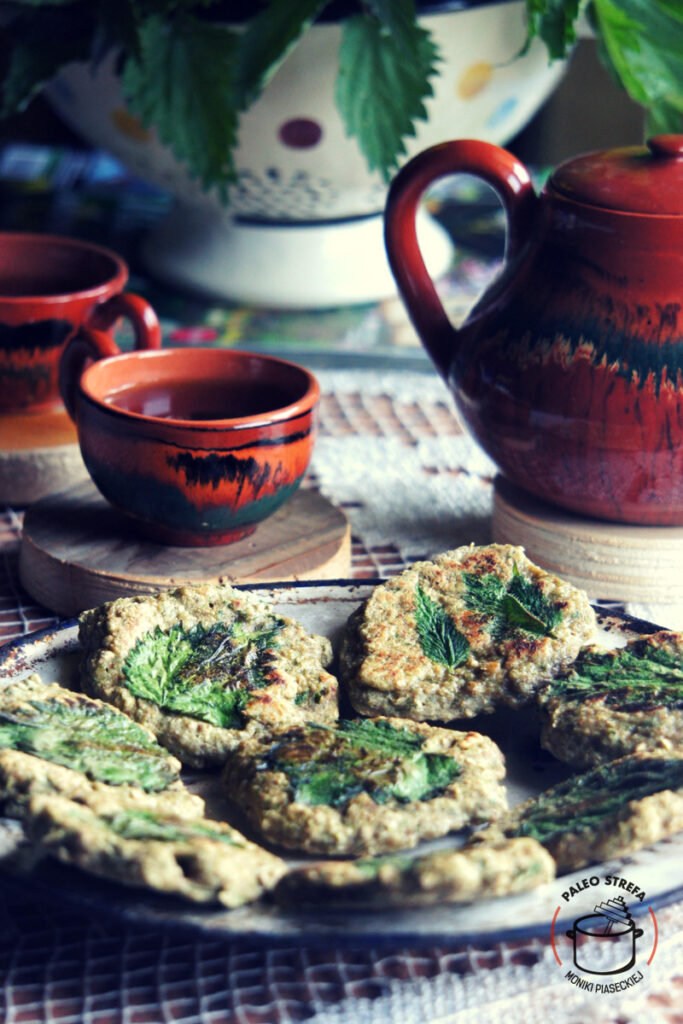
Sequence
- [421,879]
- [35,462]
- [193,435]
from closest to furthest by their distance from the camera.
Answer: [421,879], [193,435], [35,462]

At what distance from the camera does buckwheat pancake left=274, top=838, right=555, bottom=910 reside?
0.34 meters

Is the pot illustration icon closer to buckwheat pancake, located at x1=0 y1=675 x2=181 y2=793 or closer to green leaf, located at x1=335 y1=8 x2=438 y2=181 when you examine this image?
buckwheat pancake, located at x1=0 y1=675 x2=181 y2=793

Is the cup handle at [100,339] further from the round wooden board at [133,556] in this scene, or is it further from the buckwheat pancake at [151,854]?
the buckwheat pancake at [151,854]

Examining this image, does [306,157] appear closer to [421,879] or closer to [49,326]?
[49,326]

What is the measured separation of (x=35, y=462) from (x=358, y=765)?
0.40 metres

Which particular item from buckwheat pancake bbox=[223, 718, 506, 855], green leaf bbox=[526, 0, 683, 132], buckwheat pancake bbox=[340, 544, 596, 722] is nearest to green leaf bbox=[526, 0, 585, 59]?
green leaf bbox=[526, 0, 683, 132]

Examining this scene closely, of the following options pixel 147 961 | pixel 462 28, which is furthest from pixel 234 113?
pixel 147 961

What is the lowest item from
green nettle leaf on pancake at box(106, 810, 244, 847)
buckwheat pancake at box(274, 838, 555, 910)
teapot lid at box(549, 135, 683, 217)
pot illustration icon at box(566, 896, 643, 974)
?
pot illustration icon at box(566, 896, 643, 974)

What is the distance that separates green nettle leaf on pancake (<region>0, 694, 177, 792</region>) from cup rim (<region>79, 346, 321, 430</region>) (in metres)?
0.19

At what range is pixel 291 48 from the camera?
844mm

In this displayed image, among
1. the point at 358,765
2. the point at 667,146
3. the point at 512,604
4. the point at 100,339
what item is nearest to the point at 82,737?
the point at 358,765

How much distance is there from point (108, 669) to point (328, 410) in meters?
0.48

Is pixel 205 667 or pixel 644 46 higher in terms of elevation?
pixel 644 46

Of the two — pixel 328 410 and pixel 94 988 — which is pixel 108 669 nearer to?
→ pixel 94 988
